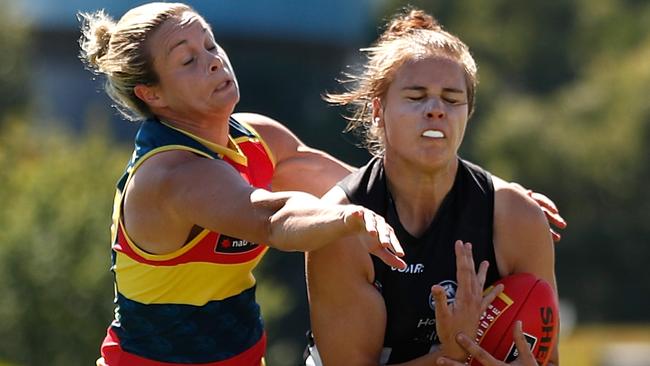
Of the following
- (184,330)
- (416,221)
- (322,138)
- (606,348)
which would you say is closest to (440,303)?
(416,221)

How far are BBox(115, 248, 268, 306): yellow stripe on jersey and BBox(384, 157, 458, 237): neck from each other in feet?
2.30

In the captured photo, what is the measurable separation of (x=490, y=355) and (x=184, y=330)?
127cm

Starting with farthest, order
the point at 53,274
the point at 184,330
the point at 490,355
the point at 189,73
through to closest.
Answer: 1. the point at 53,274
2. the point at 184,330
3. the point at 189,73
4. the point at 490,355

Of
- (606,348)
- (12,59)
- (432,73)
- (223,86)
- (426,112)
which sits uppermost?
(432,73)

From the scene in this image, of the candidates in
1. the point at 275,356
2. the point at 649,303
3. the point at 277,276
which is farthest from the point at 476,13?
the point at 275,356

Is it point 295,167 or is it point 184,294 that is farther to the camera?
point 295,167

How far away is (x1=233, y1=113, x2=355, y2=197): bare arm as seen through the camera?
7.12 meters

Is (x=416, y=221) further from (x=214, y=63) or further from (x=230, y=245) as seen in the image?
(x=214, y=63)

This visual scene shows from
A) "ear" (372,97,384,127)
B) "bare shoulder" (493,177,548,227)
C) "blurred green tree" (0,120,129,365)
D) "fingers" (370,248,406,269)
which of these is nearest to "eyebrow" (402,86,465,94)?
"ear" (372,97,384,127)

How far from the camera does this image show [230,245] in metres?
6.45

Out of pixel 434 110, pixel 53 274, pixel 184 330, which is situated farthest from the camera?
pixel 53 274

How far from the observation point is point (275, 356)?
3272 cm

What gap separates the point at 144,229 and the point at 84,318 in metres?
16.3

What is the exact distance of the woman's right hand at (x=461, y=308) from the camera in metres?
5.99
